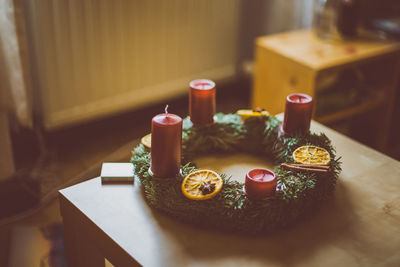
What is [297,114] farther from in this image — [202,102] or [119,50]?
[119,50]

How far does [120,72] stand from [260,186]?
1313 millimetres

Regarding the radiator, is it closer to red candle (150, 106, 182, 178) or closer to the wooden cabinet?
the wooden cabinet

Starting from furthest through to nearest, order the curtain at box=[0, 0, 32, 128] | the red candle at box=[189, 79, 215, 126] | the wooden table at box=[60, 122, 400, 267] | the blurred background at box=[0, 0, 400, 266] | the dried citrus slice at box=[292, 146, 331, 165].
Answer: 1. the blurred background at box=[0, 0, 400, 266]
2. the curtain at box=[0, 0, 32, 128]
3. the red candle at box=[189, 79, 215, 126]
4. the dried citrus slice at box=[292, 146, 331, 165]
5. the wooden table at box=[60, 122, 400, 267]

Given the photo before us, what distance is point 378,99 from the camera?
2258mm

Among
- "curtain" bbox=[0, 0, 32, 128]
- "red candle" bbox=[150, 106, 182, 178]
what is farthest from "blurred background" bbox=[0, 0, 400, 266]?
"red candle" bbox=[150, 106, 182, 178]

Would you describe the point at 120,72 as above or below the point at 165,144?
below

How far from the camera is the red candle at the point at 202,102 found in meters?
1.29

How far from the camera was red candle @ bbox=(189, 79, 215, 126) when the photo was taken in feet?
4.24

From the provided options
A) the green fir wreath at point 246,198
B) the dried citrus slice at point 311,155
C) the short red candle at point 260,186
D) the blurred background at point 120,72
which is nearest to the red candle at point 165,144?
the green fir wreath at point 246,198

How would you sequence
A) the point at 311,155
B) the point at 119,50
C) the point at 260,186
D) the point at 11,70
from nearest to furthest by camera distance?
the point at 260,186 < the point at 311,155 < the point at 11,70 < the point at 119,50

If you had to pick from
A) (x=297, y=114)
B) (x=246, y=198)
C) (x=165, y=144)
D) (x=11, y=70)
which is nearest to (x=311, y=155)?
(x=297, y=114)

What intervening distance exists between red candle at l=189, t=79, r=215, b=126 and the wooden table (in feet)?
0.88

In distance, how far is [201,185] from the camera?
108 centimetres

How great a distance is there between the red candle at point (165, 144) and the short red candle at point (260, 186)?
172mm
